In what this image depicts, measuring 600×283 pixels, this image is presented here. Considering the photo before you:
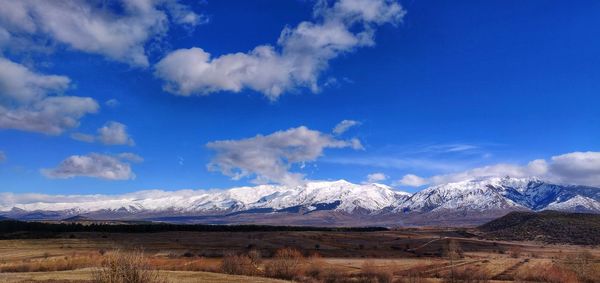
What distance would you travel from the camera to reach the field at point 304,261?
2820 inches

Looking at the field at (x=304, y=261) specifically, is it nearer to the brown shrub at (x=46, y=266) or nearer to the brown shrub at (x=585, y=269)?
the brown shrub at (x=585, y=269)

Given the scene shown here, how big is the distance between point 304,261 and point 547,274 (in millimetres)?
46282

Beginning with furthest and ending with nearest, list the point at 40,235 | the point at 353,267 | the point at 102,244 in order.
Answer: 1. the point at 40,235
2. the point at 102,244
3. the point at 353,267

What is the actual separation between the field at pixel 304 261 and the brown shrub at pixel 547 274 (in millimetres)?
167

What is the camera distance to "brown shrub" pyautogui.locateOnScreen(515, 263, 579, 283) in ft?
322

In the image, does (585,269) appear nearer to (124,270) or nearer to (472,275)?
(472,275)

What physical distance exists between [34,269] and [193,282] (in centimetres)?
2852

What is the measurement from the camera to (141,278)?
28906mm

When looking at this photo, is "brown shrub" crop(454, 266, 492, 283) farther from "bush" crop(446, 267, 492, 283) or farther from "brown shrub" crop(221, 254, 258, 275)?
"brown shrub" crop(221, 254, 258, 275)

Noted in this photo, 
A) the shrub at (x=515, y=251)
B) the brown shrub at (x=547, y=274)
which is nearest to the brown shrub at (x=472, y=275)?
the brown shrub at (x=547, y=274)

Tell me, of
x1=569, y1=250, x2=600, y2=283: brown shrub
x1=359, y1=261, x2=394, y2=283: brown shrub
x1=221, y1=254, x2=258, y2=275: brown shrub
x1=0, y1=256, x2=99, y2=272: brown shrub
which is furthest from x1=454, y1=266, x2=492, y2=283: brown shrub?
x1=0, y1=256, x2=99, y2=272: brown shrub

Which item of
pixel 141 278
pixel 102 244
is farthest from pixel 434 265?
pixel 141 278

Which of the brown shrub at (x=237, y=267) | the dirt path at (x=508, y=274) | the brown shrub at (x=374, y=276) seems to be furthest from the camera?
the dirt path at (x=508, y=274)

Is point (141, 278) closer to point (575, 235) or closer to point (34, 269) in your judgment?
point (34, 269)
